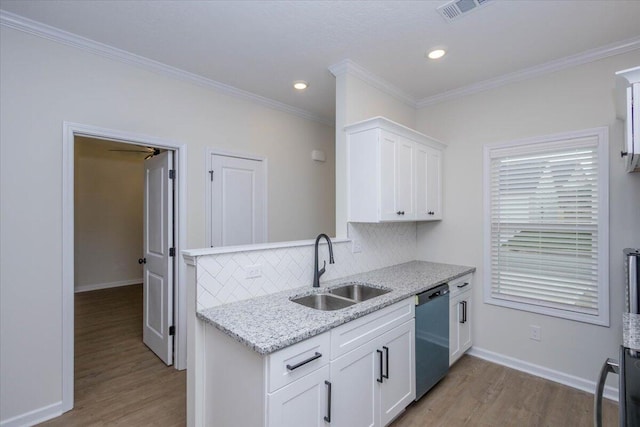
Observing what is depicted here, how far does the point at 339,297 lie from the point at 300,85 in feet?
7.44

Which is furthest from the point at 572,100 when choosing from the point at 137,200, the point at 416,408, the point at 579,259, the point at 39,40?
the point at 137,200

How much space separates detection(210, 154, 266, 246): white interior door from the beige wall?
378 cm

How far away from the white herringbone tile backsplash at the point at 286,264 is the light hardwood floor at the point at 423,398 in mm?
1119

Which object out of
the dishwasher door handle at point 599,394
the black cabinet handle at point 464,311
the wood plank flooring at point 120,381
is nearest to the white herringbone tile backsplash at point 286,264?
the black cabinet handle at point 464,311

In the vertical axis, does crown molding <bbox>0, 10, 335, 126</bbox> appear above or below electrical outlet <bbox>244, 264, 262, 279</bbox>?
above

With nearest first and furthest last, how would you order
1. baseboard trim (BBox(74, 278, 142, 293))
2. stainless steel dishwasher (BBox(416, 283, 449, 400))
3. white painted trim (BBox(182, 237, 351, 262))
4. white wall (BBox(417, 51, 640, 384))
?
white painted trim (BBox(182, 237, 351, 262))
stainless steel dishwasher (BBox(416, 283, 449, 400))
white wall (BBox(417, 51, 640, 384))
baseboard trim (BBox(74, 278, 142, 293))

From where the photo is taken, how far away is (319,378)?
5.29ft

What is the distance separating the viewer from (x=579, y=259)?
2.69 m

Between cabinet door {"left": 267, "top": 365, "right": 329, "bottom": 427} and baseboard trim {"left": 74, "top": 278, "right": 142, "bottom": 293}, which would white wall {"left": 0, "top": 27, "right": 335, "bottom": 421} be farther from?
baseboard trim {"left": 74, "top": 278, "right": 142, "bottom": 293}

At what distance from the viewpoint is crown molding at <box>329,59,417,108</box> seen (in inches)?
110

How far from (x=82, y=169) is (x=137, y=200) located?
3.68ft

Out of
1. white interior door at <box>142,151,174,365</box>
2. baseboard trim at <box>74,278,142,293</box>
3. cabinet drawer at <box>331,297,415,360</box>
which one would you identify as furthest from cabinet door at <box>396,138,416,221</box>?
baseboard trim at <box>74,278,142,293</box>

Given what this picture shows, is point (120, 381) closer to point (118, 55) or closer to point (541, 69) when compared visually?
point (118, 55)

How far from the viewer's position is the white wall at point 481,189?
99.0 inches
